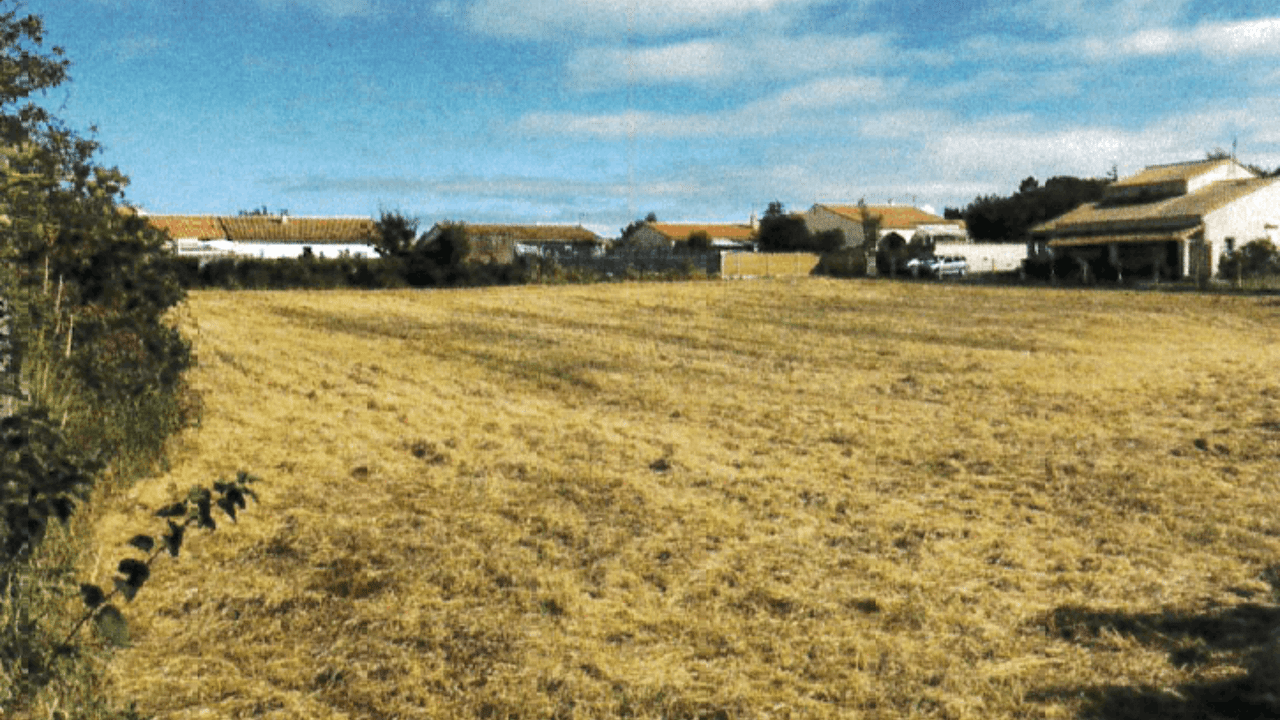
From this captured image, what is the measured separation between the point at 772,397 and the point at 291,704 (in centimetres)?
975

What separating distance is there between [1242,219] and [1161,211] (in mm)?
3447

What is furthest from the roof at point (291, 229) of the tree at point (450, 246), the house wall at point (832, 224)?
the house wall at point (832, 224)

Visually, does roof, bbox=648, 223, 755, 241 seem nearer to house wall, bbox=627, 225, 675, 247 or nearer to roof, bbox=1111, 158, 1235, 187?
house wall, bbox=627, 225, 675, 247

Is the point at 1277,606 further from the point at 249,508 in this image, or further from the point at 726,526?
the point at 249,508

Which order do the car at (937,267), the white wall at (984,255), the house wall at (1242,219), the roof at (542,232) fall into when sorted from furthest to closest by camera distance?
the roof at (542,232), the white wall at (984,255), the car at (937,267), the house wall at (1242,219)

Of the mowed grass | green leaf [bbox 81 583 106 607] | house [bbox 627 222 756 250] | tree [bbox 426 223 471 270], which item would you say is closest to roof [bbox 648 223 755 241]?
house [bbox 627 222 756 250]

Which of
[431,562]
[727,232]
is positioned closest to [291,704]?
[431,562]

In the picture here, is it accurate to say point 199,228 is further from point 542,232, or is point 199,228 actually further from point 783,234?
point 783,234

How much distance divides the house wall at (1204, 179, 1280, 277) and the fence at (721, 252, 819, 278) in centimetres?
1901

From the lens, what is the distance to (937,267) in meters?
50.4

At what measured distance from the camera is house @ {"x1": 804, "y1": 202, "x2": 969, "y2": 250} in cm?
7944

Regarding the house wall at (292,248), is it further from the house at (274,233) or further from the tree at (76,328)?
the tree at (76,328)

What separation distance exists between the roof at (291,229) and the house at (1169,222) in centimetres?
4224

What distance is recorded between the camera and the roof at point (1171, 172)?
54.1 metres
